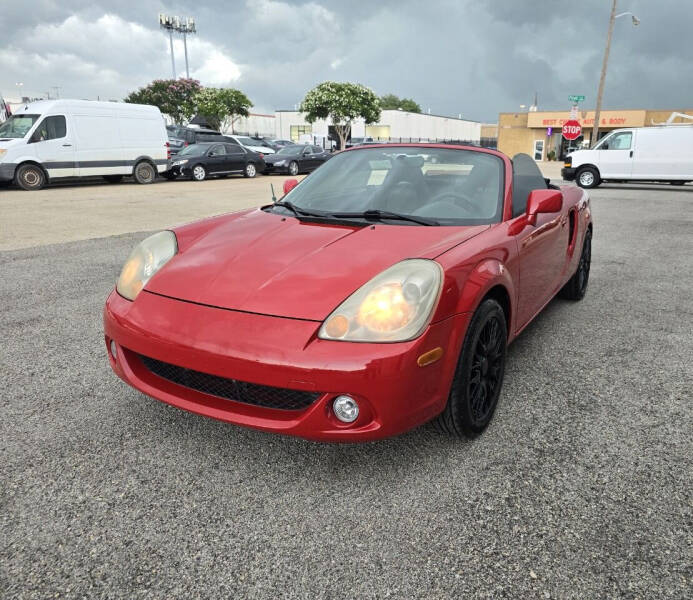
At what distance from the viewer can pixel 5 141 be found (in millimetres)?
13406

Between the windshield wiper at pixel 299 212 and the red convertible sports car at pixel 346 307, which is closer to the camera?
the red convertible sports car at pixel 346 307

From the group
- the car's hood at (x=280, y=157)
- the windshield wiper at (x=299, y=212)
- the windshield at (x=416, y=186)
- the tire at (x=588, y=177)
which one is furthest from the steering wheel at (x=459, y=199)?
the car's hood at (x=280, y=157)

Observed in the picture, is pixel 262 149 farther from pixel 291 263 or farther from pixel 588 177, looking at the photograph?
pixel 291 263

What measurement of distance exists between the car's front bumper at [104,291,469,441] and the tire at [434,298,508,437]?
87mm

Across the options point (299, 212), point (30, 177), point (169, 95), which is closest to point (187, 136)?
point (30, 177)

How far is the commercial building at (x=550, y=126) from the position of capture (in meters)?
43.1

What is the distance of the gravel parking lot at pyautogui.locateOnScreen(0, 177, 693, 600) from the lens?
167 centimetres

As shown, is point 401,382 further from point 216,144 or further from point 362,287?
point 216,144

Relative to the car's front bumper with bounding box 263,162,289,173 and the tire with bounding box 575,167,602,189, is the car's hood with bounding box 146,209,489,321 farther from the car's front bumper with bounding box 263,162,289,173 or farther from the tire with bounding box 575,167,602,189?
the car's front bumper with bounding box 263,162,289,173

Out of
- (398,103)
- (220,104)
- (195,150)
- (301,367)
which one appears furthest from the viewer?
(398,103)

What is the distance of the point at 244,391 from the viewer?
6.66ft

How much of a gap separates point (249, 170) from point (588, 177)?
38.3 ft

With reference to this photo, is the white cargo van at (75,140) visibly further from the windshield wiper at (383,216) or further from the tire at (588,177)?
the windshield wiper at (383,216)

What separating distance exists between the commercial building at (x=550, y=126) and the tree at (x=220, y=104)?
2471cm
